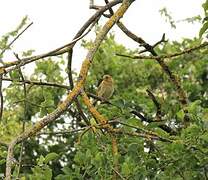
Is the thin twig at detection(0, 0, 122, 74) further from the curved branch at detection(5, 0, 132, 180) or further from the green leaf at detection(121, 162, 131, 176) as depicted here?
the green leaf at detection(121, 162, 131, 176)

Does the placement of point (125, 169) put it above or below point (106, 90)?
below

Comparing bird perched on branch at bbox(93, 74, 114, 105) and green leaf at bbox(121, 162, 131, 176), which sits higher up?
bird perched on branch at bbox(93, 74, 114, 105)

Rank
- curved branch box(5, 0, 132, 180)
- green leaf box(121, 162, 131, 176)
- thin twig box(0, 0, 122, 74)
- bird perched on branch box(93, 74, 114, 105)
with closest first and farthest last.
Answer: curved branch box(5, 0, 132, 180) < thin twig box(0, 0, 122, 74) < green leaf box(121, 162, 131, 176) < bird perched on branch box(93, 74, 114, 105)

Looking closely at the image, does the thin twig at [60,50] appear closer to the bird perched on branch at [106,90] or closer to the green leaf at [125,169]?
the green leaf at [125,169]

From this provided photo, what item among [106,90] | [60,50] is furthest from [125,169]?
[106,90]

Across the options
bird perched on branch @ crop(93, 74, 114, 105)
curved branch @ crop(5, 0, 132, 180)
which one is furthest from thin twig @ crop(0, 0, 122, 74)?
bird perched on branch @ crop(93, 74, 114, 105)

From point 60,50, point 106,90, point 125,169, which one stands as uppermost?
point 106,90

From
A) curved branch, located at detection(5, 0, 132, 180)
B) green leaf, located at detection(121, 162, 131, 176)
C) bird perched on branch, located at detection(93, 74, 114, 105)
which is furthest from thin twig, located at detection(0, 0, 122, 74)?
bird perched on branch, located at detection(93, 74, 114, 105)

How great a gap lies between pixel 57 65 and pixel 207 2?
6.79m

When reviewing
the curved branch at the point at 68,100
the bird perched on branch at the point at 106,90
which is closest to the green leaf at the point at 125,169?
the curved branch at the point at 68,100

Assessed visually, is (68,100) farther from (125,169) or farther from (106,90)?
(106,90)

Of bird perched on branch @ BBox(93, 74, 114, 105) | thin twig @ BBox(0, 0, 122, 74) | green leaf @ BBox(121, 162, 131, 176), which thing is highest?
bird perched on branch @ BBox(93, 74, 114, 105)

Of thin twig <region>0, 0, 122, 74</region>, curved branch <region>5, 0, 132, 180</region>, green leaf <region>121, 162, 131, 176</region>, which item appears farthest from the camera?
green leaf <region>121, 162, 131, 176</region>

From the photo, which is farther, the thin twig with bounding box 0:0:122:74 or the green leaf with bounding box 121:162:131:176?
the green leaf with bounding box 121:162:131:176
